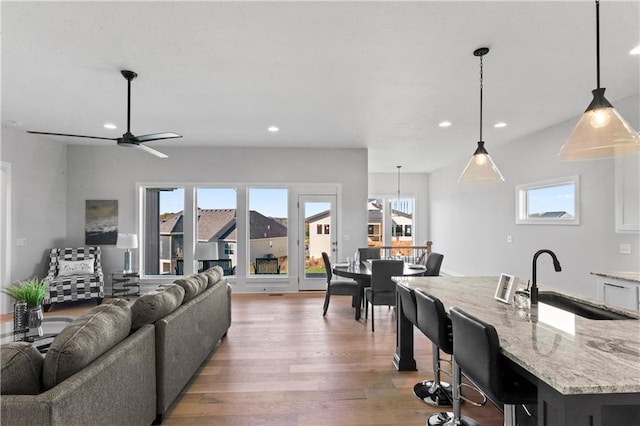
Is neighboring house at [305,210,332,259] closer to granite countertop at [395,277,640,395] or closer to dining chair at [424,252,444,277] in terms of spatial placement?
dining chair at [424,252,444,277]

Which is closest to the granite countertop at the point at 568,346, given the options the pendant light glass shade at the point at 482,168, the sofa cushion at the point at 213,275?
the pendant light glass shade at the point at 482,168

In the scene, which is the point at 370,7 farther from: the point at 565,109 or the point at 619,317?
the point at 565,109

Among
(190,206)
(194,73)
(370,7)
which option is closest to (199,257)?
(190,206)

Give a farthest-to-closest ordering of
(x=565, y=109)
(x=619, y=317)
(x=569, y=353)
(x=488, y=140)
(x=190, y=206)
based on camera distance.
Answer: (x=190, y=206) < (x=488, y=140) < (x=565, y=109) < (x=619, y=317) < (x=569, y=353)

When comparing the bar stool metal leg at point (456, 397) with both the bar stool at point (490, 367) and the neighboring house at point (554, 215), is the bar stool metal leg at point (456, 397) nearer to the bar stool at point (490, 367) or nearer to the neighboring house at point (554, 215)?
the bar stool at point (490, 367)

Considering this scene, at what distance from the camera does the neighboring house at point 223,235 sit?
20.6 ft

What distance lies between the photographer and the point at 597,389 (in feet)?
3.31

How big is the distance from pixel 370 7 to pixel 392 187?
8084mm

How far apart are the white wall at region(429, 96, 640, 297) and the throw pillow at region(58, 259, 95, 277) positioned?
24.4 ft

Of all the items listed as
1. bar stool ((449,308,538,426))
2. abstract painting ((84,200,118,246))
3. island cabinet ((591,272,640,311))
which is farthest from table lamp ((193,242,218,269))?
island cabinet ((591,272,640,311))

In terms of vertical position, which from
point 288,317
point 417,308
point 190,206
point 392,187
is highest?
point 392,187

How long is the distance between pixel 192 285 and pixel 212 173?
3742 mm

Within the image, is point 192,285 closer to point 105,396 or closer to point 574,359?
point 105,396

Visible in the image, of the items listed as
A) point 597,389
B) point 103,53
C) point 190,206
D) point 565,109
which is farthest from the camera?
point 190,206
